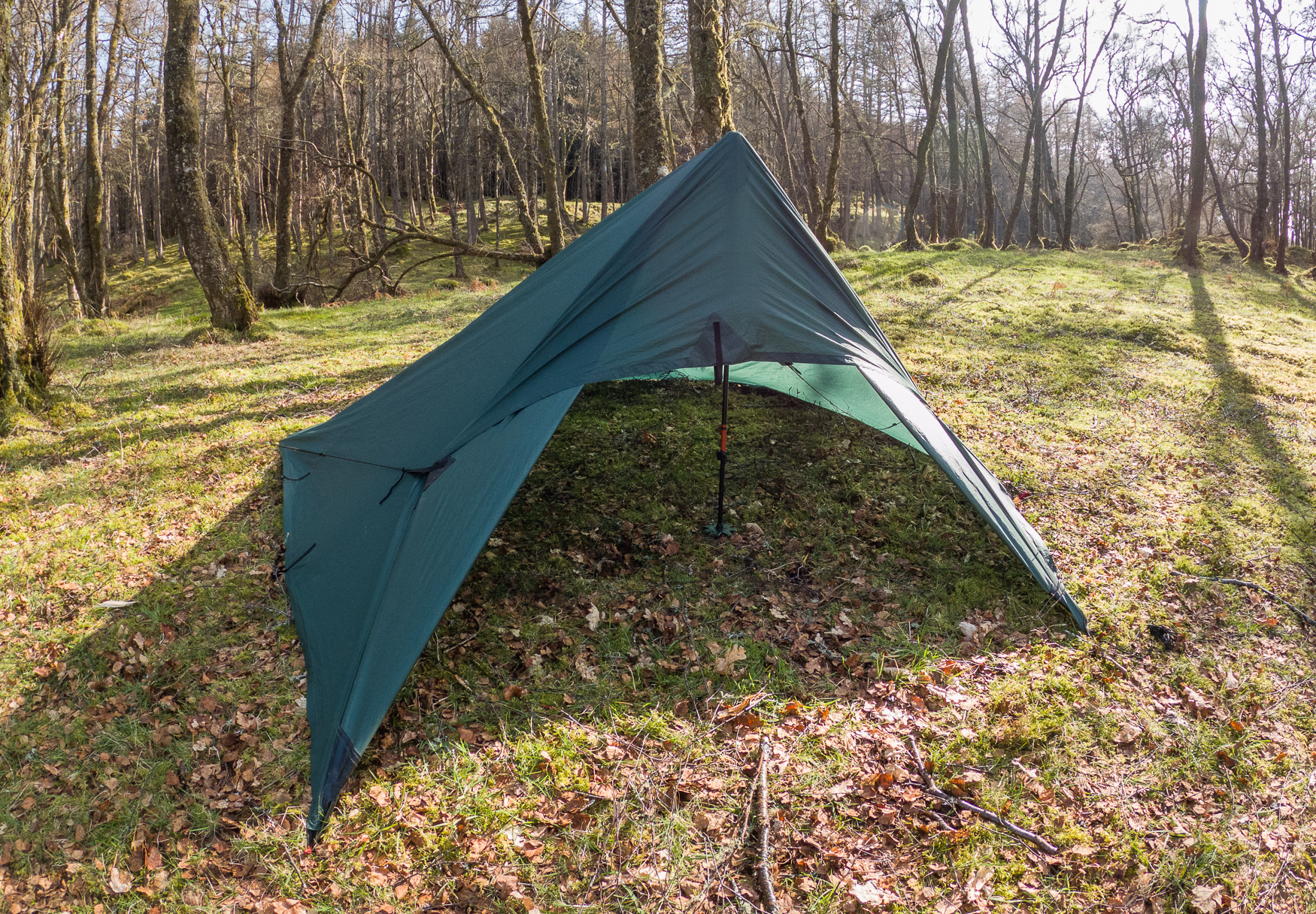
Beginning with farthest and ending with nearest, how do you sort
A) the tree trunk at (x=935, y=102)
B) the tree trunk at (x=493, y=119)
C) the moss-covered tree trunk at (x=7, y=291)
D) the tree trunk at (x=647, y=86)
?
the tree trunk at (x=935, y=102) < the tree trunk at (x=493, y=119) < the tree trunk at (x=647, y=86) < the moss-covered tree trunk at (x=7, y=291)

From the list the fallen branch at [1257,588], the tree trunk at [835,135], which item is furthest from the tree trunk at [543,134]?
the fallen branch at [1257,588]

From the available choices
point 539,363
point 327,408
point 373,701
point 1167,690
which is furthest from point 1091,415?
point 327,408

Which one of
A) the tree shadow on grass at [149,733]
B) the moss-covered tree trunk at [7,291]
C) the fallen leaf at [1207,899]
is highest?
the moss-covered tree trunk at [7,291]

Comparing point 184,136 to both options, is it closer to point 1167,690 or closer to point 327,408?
point 327,408

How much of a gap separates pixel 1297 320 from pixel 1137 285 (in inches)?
103

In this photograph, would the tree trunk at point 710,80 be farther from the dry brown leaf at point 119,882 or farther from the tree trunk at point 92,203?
the tree trunk at point 92,203

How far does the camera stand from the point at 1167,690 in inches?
142

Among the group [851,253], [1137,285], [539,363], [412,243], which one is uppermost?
[412,243]

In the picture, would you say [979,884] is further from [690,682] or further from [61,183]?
[61,183]

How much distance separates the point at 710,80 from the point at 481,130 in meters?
24.3

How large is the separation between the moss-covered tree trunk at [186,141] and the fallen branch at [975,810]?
10337 mm

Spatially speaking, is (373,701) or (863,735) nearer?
(373,701)

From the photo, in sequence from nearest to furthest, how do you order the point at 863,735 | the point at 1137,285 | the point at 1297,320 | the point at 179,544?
the point at 863,735 → the point at 179,544 → the point at 1297,320 → the point at 1137,285

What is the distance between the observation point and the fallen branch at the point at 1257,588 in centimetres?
416
